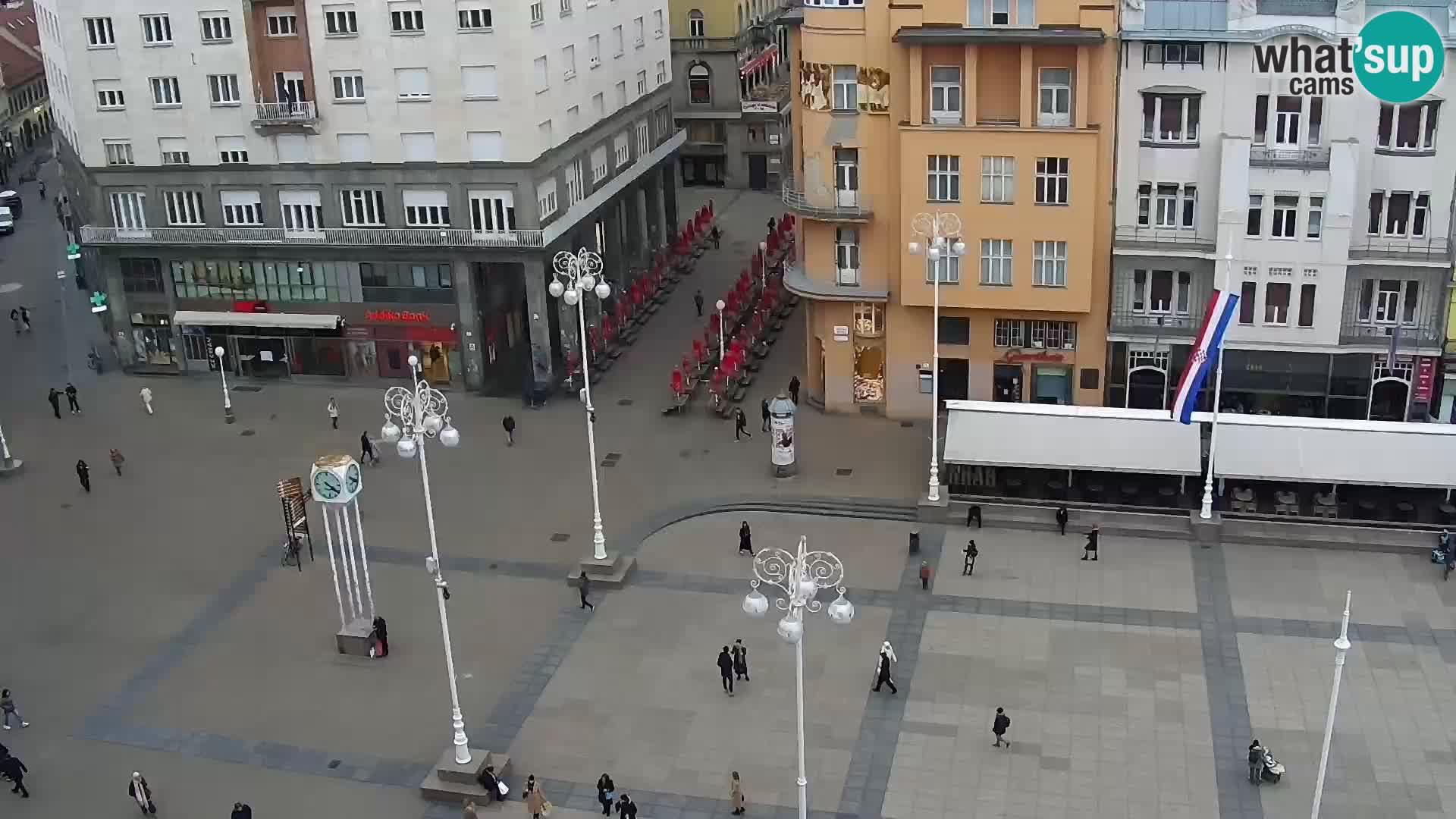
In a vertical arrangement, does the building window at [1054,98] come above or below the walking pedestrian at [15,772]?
above

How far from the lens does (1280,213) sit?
53188mm

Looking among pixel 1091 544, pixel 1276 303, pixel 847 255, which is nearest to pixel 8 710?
pixel 1091 544

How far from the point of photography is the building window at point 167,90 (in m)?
64.7

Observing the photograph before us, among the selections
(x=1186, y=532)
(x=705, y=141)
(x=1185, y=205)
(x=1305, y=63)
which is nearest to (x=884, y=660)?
(x=1186, y=532)

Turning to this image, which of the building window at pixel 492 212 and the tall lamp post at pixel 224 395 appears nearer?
the building window at pixel 492 212

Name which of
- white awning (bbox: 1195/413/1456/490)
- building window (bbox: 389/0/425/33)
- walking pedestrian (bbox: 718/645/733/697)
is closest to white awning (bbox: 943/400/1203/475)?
white awning (bbox: 1195/413/1456/490)

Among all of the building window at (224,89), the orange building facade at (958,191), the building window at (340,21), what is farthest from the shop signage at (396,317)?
the orange building facade at (958,191)

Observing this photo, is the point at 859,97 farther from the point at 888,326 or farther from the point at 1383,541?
the point at 1383,541

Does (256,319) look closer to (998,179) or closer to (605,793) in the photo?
(998,179)

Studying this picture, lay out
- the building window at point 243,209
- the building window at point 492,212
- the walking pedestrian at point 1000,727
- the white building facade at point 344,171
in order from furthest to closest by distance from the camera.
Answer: the building window at point 243,209 < the building window at point 492,212 < the white building facade at point 344,171 < the walking pedestrian at point 1000,727

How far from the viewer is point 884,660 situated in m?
41.8

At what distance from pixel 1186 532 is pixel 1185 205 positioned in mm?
12372

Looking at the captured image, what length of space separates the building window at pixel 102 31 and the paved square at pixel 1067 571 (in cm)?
4176

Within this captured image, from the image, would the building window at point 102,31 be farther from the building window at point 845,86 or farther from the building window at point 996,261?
the building window at point 996,261
